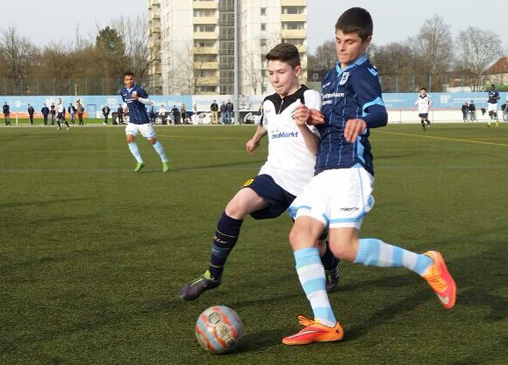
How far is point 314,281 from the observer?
3.79m

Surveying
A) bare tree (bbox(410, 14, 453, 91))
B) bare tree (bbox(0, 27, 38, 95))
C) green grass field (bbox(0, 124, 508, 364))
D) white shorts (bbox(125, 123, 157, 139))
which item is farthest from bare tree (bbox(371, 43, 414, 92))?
green grass field (bbox(0, 124, 508, 364))

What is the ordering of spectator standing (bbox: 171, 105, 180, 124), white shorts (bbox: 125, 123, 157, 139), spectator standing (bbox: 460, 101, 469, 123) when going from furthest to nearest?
spectator standing (bbox: 460, 101, 469, 123), spectator standing (bbox: 171, 105, 180, 124), white shorts (bbox: 125, 123, 157, 139)

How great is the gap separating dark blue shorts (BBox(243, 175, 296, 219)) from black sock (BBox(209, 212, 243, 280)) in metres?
0.18

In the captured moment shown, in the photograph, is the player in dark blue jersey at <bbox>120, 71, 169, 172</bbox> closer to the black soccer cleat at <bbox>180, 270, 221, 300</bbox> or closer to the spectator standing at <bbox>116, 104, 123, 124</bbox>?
the black soccer cleat at <bbox>180, 270, 221, 300</bbox>

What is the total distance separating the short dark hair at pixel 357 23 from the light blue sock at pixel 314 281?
1.32 m

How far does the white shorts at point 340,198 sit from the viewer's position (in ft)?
12.3

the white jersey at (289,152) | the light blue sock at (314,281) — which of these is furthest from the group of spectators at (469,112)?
the light blue sock at (314,281)

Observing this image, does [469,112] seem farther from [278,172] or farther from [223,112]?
[278,172]

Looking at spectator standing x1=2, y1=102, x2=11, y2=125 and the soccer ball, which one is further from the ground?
spectator standing x1=2, y1=102, x2=11, y2=125

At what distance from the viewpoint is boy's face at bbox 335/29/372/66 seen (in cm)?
384

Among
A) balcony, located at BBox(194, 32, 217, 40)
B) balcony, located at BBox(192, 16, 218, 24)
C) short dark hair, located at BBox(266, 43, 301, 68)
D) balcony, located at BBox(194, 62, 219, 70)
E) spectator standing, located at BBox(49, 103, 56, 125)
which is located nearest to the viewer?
short dark hair, located at BBox(266, 43, 301, 68)

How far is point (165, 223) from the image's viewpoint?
7762 mm

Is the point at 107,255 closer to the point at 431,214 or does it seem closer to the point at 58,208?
the point at 58,208

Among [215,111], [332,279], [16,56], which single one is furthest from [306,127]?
[16,56]
